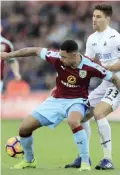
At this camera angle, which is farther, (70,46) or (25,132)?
(25,132)

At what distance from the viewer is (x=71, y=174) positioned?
8562mm

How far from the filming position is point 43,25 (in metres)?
23.0

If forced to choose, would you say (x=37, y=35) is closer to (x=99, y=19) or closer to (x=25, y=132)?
(x=99, y=19)

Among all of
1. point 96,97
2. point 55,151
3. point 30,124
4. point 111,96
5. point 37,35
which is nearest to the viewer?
point 30,124

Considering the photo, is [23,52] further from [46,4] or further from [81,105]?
[46,4]

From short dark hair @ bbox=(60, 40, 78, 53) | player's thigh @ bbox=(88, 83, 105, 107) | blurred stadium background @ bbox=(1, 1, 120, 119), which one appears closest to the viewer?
short dark hair @ bbox=(60, 40, 78, 53)

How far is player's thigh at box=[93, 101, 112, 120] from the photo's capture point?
31.0 feet

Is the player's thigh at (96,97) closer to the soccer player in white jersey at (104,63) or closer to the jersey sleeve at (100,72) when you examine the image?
the soccer player in white jersey at (104,63)

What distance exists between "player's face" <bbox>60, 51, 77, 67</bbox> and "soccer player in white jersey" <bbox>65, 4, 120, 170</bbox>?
640mm

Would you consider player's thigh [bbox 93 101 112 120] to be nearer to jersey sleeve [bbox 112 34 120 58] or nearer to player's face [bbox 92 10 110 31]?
jersey sleeve [bbox 112 34 120 58]

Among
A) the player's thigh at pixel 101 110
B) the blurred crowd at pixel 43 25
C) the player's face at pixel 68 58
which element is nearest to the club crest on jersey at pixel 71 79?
the player's face at pixel 68 58

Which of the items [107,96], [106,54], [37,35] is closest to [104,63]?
[106,54]

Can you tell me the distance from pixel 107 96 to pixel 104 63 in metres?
0.49

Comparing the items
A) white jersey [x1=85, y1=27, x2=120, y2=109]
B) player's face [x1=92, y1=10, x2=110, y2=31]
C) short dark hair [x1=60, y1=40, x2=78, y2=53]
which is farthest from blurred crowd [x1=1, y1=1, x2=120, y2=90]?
short dark hair [x1=60, y1=40, x2=78, y2=53]
